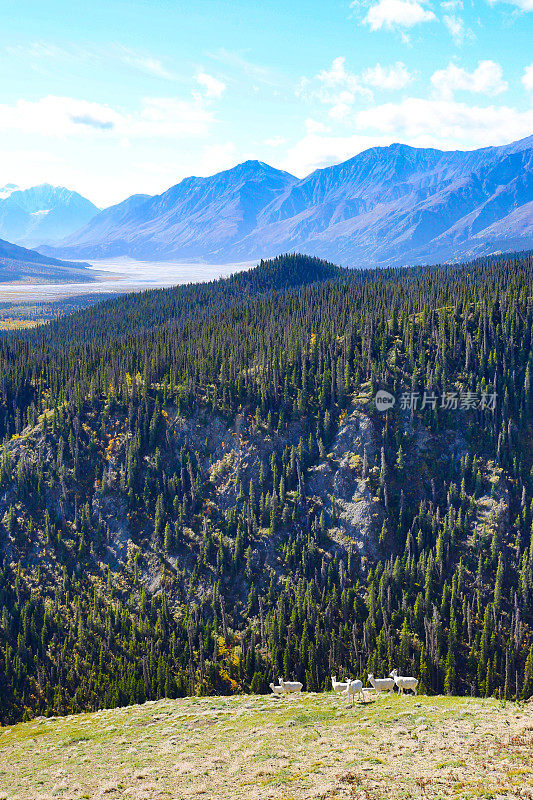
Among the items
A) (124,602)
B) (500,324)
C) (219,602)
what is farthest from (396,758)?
(500,324)

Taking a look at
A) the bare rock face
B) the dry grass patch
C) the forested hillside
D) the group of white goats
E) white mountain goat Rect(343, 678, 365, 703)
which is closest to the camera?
the dry grass patch

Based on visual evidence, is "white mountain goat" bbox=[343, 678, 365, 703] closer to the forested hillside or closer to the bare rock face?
the forested hillside

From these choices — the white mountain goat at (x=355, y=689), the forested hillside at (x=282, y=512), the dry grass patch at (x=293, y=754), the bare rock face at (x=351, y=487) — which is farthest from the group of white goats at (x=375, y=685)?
the bare rock face at (x=351, y=487)

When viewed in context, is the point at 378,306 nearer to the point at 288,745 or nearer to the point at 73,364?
the point at 73,364

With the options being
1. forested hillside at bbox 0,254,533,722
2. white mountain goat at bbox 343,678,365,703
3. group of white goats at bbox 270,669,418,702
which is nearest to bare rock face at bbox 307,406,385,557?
forested hillside at bbox 0,254,533,722

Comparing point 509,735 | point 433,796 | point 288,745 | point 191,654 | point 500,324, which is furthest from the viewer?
point 500,324

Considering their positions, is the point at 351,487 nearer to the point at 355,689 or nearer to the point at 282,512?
the point at 282,512
